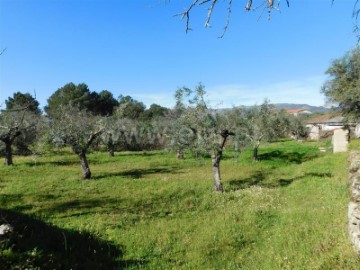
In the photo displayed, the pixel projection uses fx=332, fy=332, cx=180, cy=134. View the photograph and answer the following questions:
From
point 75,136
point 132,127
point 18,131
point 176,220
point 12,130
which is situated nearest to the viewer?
point 176,220

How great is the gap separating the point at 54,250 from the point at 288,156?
36.3 metres

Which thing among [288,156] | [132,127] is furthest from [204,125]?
[132,127]

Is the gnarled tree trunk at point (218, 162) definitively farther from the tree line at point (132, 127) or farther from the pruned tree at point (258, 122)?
the pruned tree at point (258, 122)

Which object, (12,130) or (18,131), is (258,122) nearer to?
(18,131)

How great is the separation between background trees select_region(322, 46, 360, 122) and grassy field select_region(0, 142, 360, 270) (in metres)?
9.70

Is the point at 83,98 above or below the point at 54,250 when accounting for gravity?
above

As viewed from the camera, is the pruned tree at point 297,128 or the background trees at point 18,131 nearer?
the background trees at point 18,131

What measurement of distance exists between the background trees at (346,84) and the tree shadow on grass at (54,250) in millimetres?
32754

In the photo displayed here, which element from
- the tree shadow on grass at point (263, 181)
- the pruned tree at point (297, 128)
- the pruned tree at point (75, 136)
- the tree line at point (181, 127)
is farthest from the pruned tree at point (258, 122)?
the pruned tree at point (297, 128)

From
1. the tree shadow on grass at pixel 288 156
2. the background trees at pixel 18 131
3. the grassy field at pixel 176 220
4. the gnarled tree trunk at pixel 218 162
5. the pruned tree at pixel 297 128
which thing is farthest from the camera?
the pruned tree at pixel 297 128

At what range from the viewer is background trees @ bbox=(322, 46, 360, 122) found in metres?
37.4

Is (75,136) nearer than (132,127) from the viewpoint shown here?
Yes

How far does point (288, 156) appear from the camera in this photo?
4234cm

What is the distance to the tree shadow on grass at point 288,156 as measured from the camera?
3966cm
